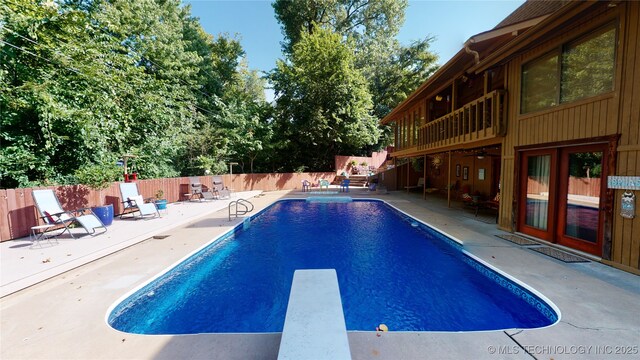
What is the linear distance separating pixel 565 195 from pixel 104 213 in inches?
424

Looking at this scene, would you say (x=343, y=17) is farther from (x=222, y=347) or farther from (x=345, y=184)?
(x=222, y=347)

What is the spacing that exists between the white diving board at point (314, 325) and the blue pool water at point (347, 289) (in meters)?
0.63

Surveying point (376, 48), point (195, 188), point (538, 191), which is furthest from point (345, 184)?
point (376, 48)

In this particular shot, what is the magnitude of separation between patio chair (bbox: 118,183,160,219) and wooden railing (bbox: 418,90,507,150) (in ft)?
33.3

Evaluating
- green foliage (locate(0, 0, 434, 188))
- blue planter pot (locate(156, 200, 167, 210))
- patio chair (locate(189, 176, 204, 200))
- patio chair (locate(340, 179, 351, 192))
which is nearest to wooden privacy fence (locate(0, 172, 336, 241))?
patio chair (locate(189, 176, 204, 200))

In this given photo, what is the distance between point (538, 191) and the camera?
5.88 meters

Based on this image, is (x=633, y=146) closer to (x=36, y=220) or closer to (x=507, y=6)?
(x=507, y=6)

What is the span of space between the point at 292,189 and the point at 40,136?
42.3 feet

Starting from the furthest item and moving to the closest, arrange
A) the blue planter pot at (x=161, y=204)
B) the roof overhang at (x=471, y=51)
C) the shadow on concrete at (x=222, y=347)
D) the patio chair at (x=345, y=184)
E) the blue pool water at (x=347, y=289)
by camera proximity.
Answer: the patio chair at (x=345, y=184) → the blue planter pot at (x=161, y=204) → the roof overhang at (x=471, y=51) → the blue pool water at (x=347, y=289) → the shadow on concrete at (x=222, y=347)

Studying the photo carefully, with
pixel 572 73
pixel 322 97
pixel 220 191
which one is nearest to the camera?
pixel 572 73

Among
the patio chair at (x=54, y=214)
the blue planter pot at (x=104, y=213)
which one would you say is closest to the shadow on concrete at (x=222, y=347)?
the patio chair at (x=54, y=214)

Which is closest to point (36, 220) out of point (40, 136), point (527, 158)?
point (40, 136)

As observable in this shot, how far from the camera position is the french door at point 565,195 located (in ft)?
15.3

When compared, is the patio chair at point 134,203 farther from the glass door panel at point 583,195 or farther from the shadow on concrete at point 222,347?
the glass door panel at point 583,195
